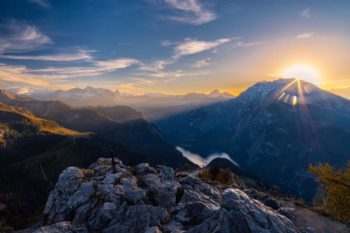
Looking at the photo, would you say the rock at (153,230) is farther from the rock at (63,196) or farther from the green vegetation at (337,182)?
the green vegetation at (337,182)

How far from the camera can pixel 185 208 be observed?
82.5ft

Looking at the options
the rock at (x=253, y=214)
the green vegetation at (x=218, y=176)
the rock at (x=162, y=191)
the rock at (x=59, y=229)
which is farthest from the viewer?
the green vegetation at (x=218, y=176)

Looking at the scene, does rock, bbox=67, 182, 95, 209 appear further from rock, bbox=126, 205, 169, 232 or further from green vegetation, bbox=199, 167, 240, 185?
green vegetation, bbox=199, 167, 240, 185

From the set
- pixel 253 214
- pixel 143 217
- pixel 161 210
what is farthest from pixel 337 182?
pixel 143 217

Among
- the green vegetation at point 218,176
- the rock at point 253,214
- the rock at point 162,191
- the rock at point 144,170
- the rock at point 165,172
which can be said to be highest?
the rock at point 253,214

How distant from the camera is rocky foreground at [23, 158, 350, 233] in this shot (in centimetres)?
1997

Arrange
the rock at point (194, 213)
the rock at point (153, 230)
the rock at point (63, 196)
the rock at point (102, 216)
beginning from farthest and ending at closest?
the rock at point (63, 196), the rock at point (102, 216), the rock at point (194, 213), the rock at point (153, 230)

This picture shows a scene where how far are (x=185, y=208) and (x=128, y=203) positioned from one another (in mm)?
6030

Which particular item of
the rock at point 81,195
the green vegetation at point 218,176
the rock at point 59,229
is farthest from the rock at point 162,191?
the green vegetation at point 218,176

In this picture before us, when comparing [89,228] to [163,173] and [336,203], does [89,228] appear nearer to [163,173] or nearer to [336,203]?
[163,173]

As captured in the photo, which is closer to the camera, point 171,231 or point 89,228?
point 171,231

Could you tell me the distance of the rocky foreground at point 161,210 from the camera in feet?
65.5

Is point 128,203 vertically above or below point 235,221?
below

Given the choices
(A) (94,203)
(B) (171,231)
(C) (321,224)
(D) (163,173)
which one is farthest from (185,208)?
(D) (163,173)
